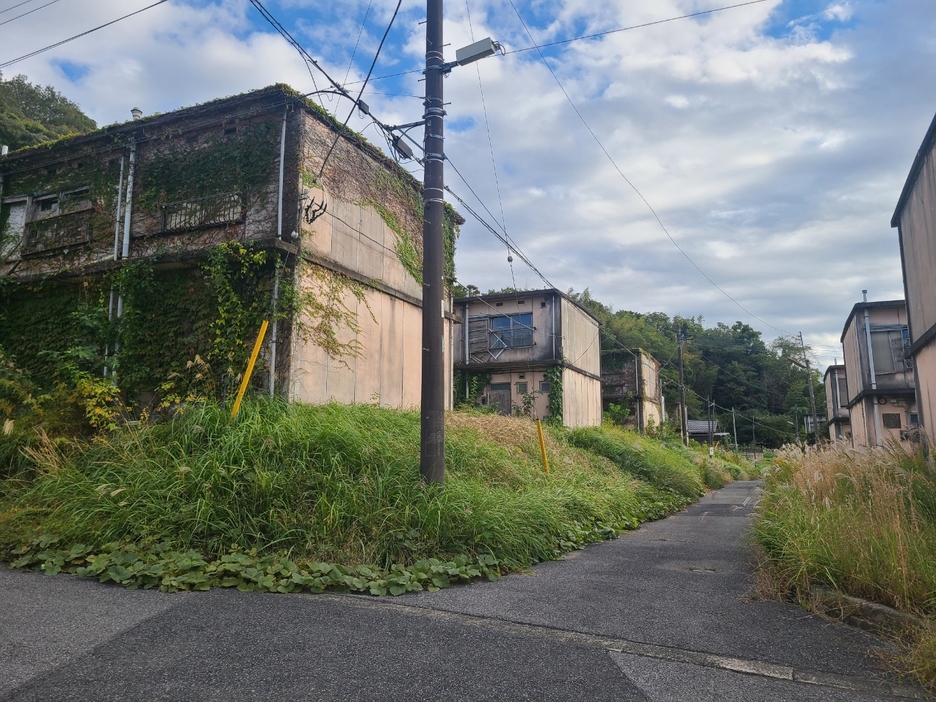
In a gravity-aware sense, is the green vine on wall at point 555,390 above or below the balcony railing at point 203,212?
below

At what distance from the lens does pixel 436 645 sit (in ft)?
12.1

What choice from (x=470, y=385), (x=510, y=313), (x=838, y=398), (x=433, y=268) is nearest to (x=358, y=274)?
(x=433, y=268)

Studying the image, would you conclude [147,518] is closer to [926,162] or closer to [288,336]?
[288,336]

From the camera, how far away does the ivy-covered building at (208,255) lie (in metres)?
9.20

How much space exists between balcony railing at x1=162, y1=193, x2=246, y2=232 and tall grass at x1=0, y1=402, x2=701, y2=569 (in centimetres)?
350

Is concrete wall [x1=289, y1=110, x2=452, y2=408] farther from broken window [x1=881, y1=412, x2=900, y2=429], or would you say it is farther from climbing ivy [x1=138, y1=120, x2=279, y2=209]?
broken window [x1=881, y1=412, x2=900, y2=429]

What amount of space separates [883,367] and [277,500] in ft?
67.2

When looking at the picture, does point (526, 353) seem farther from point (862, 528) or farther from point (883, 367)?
point (862, 528)

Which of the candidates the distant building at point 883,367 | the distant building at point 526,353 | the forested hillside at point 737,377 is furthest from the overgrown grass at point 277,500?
the forested hillside at point 737,377

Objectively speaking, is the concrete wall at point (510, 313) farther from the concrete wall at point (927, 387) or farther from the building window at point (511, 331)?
the concrete wall at point (927, 387)

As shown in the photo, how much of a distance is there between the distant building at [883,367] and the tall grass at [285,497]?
15889mm

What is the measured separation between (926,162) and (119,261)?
12.0m

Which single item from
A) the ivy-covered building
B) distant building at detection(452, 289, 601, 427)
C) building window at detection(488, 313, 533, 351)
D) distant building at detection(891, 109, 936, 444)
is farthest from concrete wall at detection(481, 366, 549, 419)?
distant building at detection(891, 109, 936, 444)

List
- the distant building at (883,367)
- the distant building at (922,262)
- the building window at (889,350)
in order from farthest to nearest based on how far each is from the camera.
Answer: the building window at (889,350) < the distant building at (883,367) < the distant building at (922,262)
